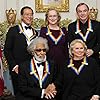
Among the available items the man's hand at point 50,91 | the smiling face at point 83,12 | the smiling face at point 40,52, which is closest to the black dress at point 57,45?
the smiling face at point 83,12

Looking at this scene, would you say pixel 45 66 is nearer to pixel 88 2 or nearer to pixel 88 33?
pixel 88 33

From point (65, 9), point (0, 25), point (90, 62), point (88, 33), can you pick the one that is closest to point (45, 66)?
point (90, 62)

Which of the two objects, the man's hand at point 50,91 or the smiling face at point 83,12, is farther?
the smiling face at point 83,12

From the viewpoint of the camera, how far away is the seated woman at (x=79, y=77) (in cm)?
423

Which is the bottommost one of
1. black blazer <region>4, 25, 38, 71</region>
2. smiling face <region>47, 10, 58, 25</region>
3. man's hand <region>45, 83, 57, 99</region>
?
man's hand <region>45, 83, 57, 99</region>

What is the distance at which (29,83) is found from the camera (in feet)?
14.1

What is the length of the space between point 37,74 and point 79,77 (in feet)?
1.61

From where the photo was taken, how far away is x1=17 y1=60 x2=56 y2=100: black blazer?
4227 millimetres

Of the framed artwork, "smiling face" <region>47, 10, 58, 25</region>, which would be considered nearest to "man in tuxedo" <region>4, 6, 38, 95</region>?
"smiling face" <region>47, 10, 58, 25</region>

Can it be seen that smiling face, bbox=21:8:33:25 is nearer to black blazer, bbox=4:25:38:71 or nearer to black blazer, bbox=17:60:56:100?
black blazer, bbox=4:25:38:71

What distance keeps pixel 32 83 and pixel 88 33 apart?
1.08 metres

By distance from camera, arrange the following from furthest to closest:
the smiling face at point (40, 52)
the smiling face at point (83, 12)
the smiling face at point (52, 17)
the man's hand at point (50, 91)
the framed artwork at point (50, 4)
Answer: the framed artwork at point (50, 4), the smiling face at point (52, 17), the smiling face at point (83, 12), the smiling face at point (40, 52), the man's hand at point (50, 91)

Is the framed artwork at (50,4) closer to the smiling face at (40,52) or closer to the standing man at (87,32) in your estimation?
the standing man at (87,32)

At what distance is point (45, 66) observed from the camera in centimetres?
438
